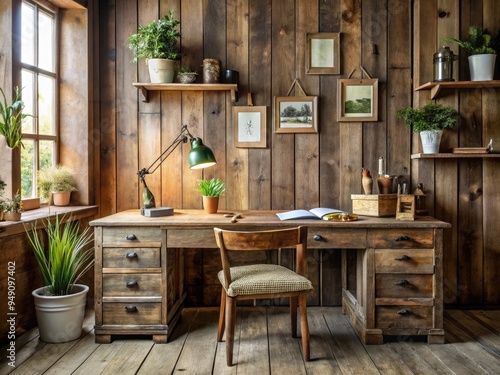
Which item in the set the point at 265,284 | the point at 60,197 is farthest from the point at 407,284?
the point at 60,197

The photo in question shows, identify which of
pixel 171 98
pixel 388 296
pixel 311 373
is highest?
pixel 171 98

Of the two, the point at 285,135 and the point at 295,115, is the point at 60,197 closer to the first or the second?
the point at 285,135

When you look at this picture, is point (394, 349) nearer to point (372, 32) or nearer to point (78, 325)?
point (78, 325)

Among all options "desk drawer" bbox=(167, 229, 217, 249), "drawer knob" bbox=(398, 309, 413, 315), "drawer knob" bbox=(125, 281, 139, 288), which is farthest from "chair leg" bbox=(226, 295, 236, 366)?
"drawer knob" bbox=(398, 309, 413, 315)

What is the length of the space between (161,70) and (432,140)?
197cm

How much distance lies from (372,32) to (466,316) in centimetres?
217

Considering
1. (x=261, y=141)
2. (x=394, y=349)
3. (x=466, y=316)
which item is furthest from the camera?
(x=261, y=141)

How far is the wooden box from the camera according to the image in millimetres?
2816

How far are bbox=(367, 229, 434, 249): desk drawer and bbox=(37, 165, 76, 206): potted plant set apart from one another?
212 centimetres

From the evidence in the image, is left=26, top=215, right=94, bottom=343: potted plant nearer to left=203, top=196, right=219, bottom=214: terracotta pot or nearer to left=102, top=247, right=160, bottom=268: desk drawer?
left=102, top=247, right=160, bottom=268: desk drawer

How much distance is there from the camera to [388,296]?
267 centimetres

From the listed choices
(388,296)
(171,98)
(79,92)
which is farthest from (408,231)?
(79,92)

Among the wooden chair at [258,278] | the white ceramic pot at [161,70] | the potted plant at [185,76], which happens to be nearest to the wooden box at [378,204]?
the wooden chair at [258,278]

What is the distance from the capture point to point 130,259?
8.76 feet
